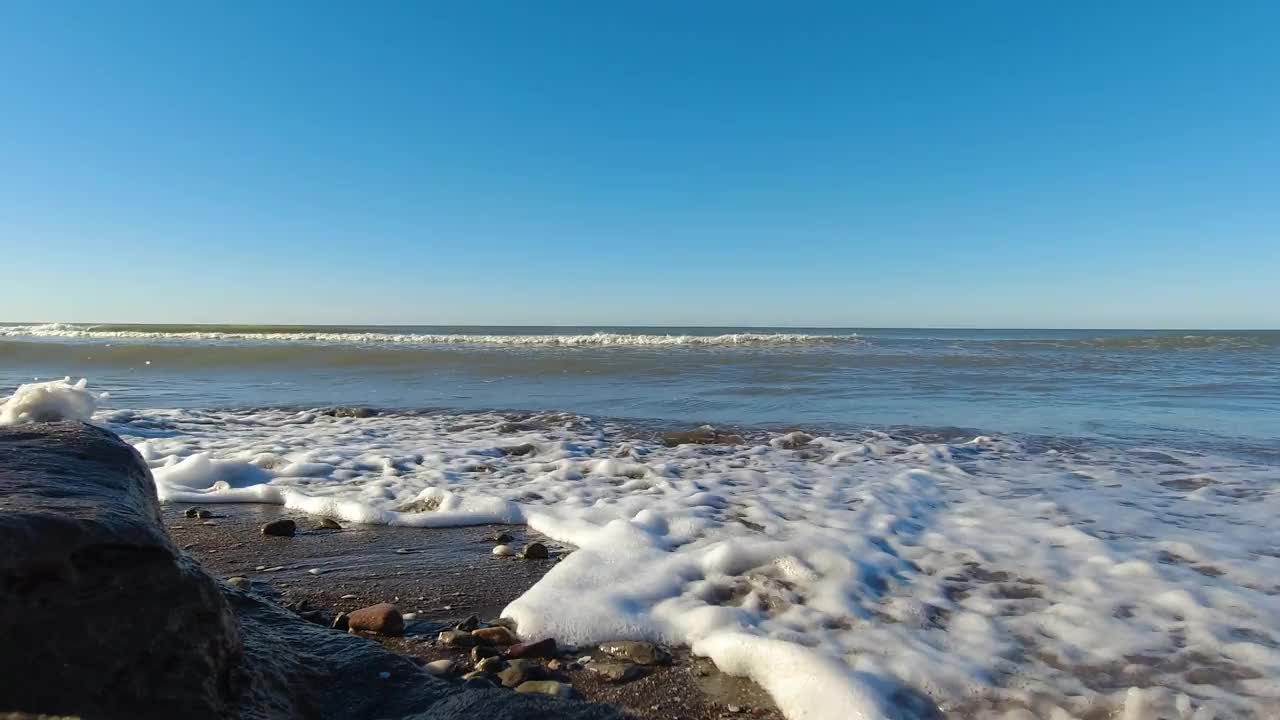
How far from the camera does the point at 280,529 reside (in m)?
3.51

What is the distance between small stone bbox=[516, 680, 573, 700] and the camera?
77.7 inches

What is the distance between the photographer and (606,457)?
5.46m

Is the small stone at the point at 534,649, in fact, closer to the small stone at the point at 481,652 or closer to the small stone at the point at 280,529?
the small stone at the point at 481,652

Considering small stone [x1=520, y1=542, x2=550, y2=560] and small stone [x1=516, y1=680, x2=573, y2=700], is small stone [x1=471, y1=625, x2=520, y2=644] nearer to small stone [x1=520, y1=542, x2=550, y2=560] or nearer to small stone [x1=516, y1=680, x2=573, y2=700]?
small stone [x1=516, y1=680, x2=573, y2=700]

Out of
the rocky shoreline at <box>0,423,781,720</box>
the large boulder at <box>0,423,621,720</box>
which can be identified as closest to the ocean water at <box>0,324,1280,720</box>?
the rocky shoreline at <box>0,423,781,720</box>

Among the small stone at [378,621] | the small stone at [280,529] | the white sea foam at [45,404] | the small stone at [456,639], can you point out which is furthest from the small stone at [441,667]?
the white sea foam at [45,404]

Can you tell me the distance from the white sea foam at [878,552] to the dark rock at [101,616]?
1107 millimetres

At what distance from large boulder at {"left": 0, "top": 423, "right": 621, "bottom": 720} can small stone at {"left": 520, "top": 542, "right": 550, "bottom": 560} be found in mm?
1200

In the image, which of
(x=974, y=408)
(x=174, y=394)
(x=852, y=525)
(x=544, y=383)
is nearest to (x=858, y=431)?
(x=974, y=408)

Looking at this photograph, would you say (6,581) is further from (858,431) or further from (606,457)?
(858,431)

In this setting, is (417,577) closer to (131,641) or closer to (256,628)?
(256,628)

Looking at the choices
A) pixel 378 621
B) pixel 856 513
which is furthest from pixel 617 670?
pixel 856 513

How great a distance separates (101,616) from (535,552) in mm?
1977

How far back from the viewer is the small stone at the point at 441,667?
2.06 metres
